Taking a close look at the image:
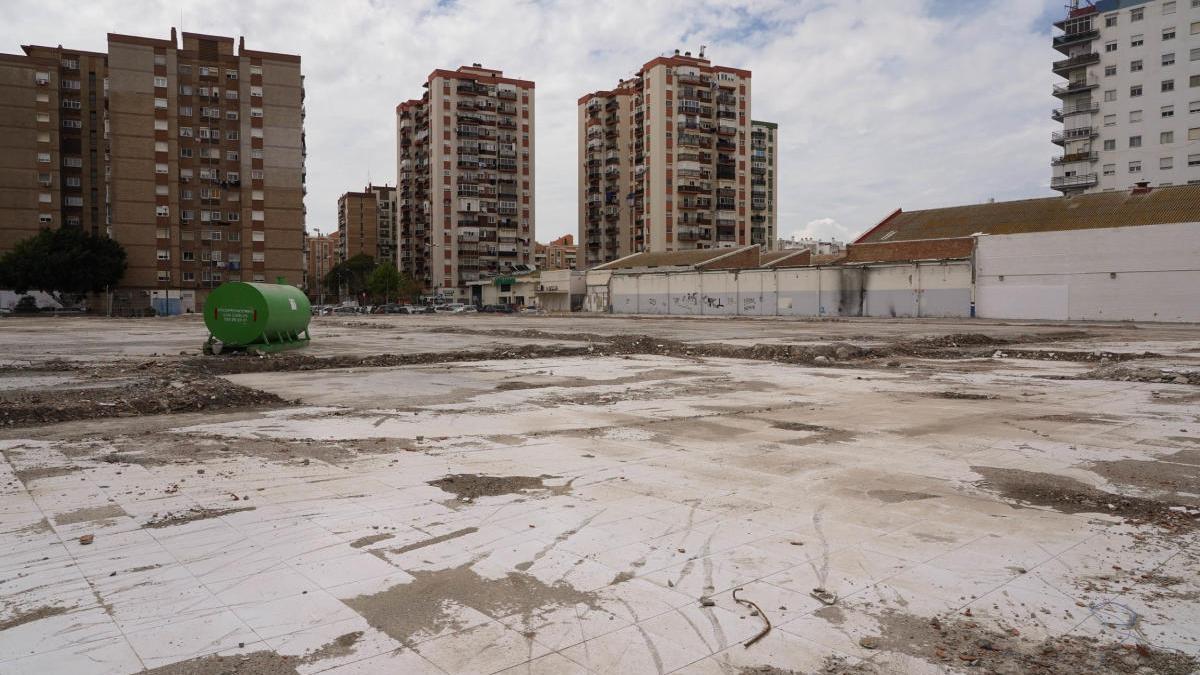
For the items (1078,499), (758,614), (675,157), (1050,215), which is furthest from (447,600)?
(675,157)

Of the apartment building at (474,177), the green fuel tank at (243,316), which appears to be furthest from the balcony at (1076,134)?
the green fuel tank at (243,316)

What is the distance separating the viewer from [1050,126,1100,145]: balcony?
8244cm

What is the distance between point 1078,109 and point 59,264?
11149 cm

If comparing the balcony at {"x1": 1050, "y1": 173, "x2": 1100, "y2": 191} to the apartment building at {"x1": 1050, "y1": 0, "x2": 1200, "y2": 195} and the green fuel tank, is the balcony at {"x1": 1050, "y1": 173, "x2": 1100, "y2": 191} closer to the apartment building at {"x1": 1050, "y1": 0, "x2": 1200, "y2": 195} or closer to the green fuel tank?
the apartment building at {"x1": 1050, "y1": 0, "x2": 1200, "y2": 195}

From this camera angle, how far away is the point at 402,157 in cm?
14175

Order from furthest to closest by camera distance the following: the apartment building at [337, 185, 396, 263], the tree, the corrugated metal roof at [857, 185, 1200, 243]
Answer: the apartment building at [337, 185, 396, 263] → the tree → the corrugated metal roof at [857, 185, 1200, 243]

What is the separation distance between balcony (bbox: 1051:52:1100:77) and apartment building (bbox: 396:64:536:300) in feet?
261

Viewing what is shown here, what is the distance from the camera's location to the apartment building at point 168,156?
8375 centimetres

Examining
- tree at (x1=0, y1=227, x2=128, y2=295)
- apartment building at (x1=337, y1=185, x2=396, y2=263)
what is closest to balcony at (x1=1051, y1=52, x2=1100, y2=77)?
tree at (x1=0, y1=227, x2=128, y2=295)

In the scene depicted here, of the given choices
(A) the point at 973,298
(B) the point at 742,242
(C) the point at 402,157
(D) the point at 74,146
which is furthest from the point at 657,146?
(D) the point at 74,146

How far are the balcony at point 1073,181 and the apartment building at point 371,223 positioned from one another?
131 m

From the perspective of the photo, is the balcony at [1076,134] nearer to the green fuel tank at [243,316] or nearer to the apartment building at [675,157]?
the apartment building at [675,157]

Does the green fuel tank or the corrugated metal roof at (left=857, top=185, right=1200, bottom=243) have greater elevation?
the corrugated metal roof at (left=857, top=185, right=1200, bottom=243)

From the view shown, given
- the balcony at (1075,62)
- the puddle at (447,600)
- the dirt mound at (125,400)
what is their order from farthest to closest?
1. the balcony at (1075,62)
2. the dirt mound at (125,400)
3. the puddle at (447,600)
